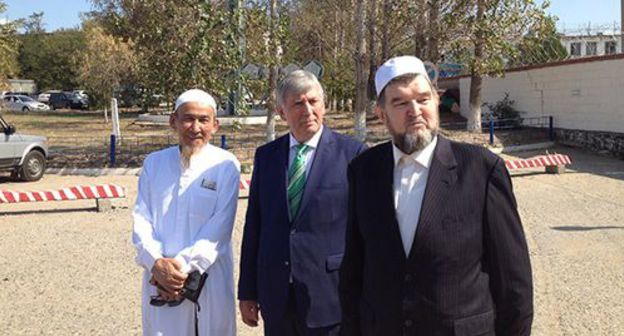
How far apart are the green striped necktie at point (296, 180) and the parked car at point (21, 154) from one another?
13.1 m

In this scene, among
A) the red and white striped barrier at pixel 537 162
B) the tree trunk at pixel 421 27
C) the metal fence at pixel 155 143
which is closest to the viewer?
the red and white striped barrier at pixel 537 162

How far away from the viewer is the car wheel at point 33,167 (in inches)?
598

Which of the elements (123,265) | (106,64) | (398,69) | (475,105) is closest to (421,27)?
(475,105)

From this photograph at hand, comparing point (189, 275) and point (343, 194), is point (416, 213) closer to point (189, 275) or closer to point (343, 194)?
point (343, 194)

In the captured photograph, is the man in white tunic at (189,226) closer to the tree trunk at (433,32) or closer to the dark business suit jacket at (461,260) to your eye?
the dark business suit jacket at (461,260)

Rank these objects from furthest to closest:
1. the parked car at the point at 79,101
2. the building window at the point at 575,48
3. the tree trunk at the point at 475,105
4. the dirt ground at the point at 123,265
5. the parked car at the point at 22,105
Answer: the building window at the point at 575,48 < the parked car at the point at 79,101 < the parked car at the point at 22,105 < the tree trunk at the point at 475,105 < the dirt ground at the point at 123,265

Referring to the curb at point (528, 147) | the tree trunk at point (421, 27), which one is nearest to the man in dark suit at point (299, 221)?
the curb at point (528, 147)

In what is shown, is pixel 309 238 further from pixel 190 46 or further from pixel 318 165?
pixel 190 46

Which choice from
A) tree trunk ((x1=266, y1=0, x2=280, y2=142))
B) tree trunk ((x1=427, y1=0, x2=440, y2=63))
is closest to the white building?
tree trunk ((x1=427, y1=0, x2=440, y2=63))

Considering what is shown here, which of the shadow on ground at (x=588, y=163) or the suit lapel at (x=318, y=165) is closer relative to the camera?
the suit lapel at (x=318, y=165)

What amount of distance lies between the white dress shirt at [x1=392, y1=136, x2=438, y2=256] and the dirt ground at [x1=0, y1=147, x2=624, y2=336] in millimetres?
3091

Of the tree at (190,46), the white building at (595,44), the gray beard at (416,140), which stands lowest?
the gray beard at (416,140)

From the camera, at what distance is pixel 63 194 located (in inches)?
432

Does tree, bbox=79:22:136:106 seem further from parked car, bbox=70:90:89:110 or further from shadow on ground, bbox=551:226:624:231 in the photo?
shadow on ground, bbox=551:226:624:231
